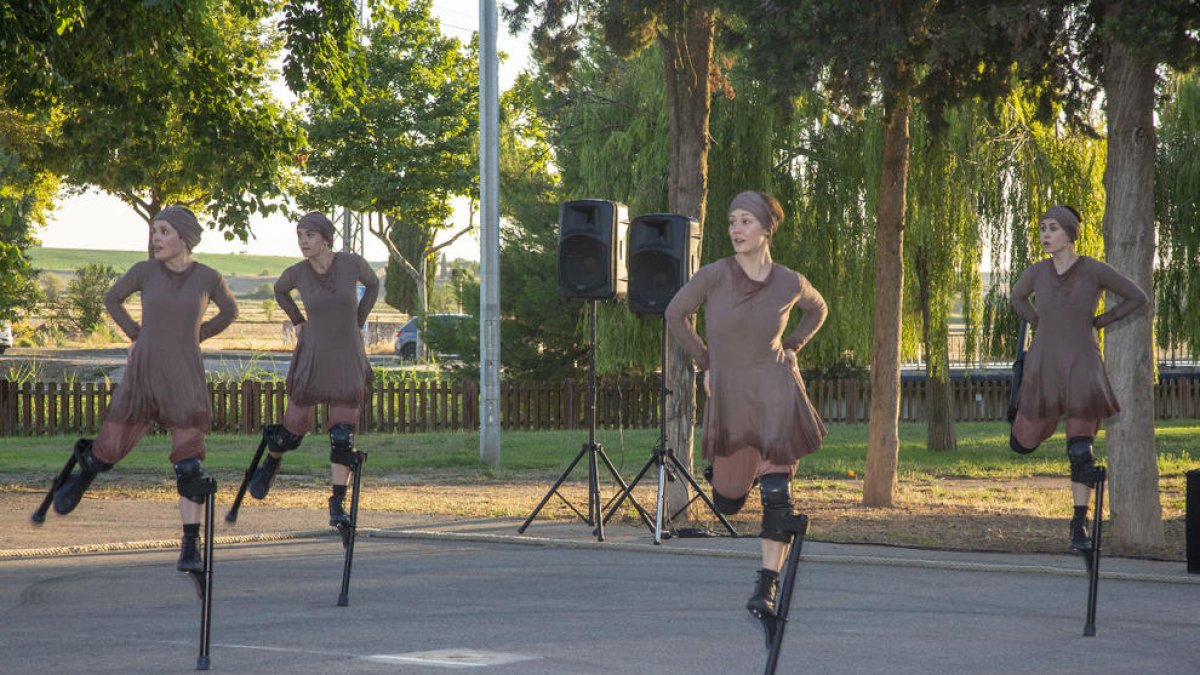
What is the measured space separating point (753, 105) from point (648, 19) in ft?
29.3

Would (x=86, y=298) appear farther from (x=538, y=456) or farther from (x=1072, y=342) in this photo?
(x=1072, y=342)

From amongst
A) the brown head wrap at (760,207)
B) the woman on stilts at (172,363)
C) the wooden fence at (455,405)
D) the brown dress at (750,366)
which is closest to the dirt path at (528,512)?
the woman on stilts at (172,363)

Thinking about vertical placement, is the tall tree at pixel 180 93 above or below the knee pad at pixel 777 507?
above

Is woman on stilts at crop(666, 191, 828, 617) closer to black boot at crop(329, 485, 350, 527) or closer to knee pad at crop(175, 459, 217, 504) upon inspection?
knee pad at crop(175, 459, 217, 504)

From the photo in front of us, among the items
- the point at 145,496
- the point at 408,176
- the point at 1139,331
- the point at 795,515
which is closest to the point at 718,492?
the point at 795,515

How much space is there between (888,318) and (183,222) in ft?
32.0

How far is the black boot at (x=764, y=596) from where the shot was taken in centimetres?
692

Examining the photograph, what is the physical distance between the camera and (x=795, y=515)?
7.17 metres

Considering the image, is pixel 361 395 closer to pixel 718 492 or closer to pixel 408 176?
pixel 718 492

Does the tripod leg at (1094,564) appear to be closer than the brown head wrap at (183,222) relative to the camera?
No

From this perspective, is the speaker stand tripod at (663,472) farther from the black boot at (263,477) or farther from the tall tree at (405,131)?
the tall tree at (405,131)

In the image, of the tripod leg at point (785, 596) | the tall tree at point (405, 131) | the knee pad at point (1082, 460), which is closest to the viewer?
the tripod leg at point (785, 596)

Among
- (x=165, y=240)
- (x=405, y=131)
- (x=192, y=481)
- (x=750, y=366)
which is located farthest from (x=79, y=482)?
(x=405, y=131)

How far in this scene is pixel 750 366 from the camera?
7254 mm
